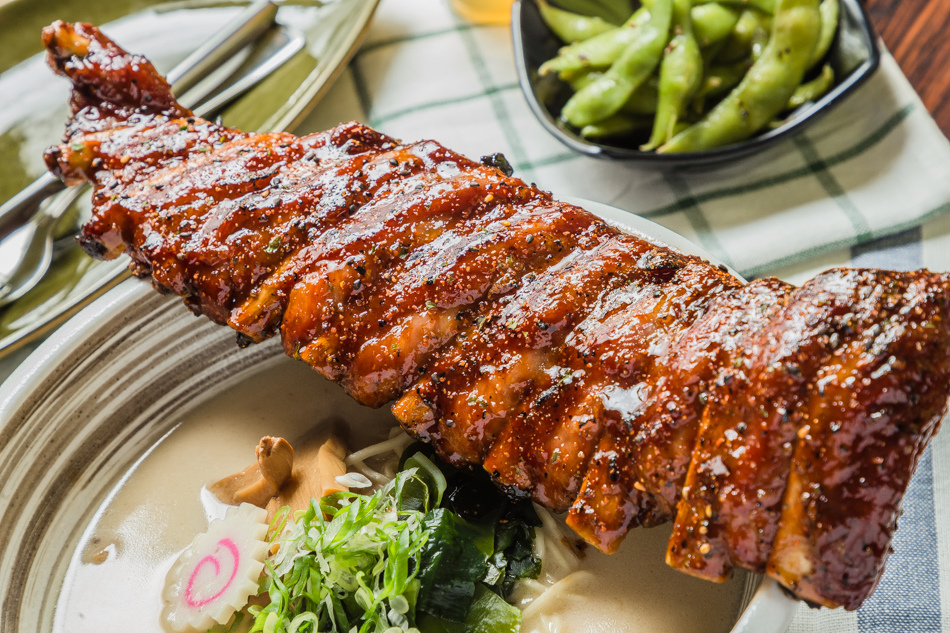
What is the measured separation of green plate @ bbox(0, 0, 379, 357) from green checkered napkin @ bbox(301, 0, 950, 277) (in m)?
0.29

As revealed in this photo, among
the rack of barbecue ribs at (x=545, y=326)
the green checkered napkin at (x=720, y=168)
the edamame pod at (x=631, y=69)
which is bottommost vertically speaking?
the green checkered napkin at (x=720, y=168)

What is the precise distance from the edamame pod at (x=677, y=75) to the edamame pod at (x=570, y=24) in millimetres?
453

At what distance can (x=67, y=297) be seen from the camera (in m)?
3.19

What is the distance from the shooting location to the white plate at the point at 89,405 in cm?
230

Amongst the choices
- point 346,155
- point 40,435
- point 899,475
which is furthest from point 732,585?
point 40,435

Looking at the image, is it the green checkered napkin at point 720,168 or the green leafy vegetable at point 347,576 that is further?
the green checkered napkin at point 720,168

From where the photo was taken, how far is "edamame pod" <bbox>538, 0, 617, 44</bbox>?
150 inches

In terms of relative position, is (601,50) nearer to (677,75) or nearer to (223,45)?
(677,75)

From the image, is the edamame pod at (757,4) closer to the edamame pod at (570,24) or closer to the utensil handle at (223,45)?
the edamame pod at (570,24)

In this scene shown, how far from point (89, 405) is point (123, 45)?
2322mm

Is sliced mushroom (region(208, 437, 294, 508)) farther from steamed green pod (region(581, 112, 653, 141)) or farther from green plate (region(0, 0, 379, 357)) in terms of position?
steamed green pod (region(581, 112, 653, 141))

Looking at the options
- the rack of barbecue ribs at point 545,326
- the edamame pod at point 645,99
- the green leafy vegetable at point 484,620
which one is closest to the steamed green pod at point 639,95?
the edamame pod at point 645,99

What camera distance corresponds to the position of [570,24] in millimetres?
3842

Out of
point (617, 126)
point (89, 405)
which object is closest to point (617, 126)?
point (617, 126)
